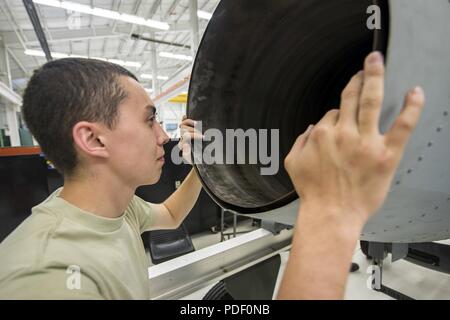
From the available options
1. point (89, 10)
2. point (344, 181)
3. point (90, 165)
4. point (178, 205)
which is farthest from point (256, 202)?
point (89, 10)

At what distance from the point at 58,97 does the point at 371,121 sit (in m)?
0.65

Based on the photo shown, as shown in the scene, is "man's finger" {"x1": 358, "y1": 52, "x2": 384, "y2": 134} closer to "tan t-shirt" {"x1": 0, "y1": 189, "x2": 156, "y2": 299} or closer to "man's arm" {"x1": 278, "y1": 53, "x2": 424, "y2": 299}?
Result: "man's arm" {"x1": 278, "y1": 53, "x2": 424, "y2": 299}

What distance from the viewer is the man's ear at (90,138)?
0.61 metres

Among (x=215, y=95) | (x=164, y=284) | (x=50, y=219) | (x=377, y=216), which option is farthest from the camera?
(x=164, y=284)

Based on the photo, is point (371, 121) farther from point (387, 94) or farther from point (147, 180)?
point (147, 180)

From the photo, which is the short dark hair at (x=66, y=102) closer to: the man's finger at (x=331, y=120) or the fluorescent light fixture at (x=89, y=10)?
the man's finger at (x=331, y=120)

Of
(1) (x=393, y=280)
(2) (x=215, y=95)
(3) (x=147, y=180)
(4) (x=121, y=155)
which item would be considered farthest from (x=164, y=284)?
(1) (x=393, y=280)

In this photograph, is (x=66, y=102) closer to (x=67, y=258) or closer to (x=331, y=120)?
(x=67, y=258)

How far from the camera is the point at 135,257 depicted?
769 mm

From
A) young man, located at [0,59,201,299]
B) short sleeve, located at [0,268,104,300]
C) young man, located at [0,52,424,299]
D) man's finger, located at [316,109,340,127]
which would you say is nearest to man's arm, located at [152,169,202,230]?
young man, located at [0,52,424,299]

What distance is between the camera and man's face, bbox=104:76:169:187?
2.16 ft

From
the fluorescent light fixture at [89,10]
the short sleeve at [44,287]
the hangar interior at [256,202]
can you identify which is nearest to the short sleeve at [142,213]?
the hangar interior at [256,202]

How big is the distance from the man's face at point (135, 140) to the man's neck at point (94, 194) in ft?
0.14

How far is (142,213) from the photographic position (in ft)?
3.42
